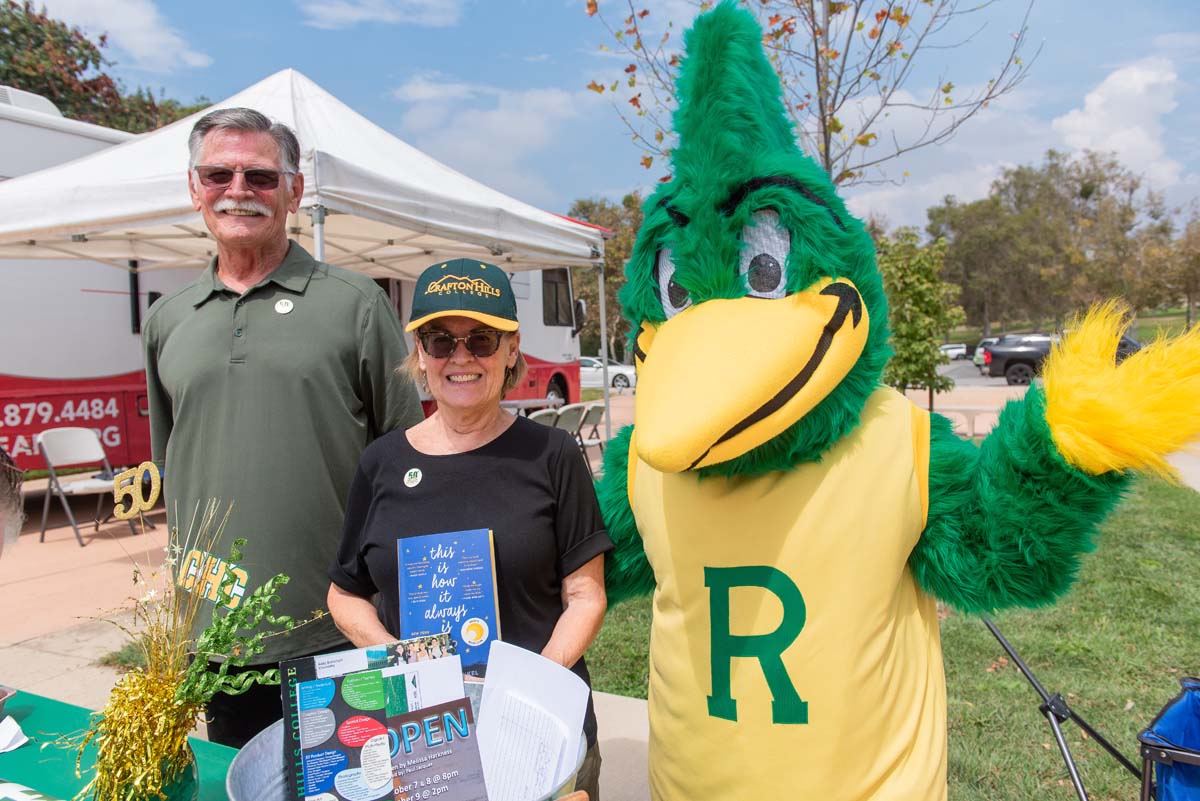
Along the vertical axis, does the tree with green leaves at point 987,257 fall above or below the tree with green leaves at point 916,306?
above

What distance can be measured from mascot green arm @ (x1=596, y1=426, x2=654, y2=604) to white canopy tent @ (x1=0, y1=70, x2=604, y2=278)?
3.06m

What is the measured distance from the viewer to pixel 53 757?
1603 millimetres

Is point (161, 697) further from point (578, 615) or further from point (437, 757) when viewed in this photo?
point (578, 615)

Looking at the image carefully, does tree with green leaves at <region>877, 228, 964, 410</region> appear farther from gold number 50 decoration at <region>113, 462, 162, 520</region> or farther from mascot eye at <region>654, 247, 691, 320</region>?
gold number 50 decoration at <region>113, 462, 162, 520</region>

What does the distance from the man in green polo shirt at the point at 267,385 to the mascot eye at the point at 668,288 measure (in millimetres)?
815

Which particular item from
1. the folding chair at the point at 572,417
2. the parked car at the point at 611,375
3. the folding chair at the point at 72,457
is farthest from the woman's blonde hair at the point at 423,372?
the parked car at the point at 611,375

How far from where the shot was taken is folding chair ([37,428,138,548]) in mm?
6359

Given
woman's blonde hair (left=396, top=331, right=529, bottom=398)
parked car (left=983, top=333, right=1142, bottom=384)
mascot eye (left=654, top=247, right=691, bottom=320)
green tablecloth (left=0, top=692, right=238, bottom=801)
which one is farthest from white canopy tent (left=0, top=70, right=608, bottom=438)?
parked car (left=983, top=333, right=1142, bottom=384)

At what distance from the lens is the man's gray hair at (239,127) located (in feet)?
6.69

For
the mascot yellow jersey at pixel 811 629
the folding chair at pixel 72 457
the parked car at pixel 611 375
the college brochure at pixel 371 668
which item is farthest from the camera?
the parked car at pixel 611 375

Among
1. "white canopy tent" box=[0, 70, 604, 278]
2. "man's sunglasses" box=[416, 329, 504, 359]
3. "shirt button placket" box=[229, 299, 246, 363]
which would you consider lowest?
"man's sunglasses" box=[416, 329, 504, 359]

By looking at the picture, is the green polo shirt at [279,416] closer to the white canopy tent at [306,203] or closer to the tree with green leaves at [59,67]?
the white canopy tent at [306,203]

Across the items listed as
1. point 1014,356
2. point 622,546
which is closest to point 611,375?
point 1014,356

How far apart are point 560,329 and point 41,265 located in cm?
670
